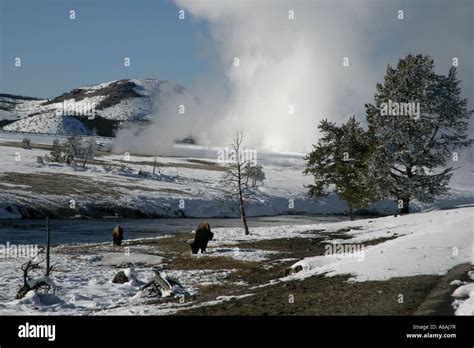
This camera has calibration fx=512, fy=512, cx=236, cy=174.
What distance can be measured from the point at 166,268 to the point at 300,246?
10319 millimetres

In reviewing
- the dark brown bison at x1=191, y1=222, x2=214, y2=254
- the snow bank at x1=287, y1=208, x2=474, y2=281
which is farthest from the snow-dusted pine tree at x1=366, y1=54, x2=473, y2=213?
the dark brown bison at x1=191, y1=222, x2=214, y2=254

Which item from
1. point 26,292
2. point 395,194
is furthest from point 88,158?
point 26,292

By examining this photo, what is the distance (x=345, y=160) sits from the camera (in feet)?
158

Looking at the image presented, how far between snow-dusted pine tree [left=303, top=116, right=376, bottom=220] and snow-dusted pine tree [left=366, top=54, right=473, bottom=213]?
14.0ft

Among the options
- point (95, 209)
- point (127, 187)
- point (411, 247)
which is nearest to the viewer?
point (411, 247)

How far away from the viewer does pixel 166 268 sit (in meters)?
27.2

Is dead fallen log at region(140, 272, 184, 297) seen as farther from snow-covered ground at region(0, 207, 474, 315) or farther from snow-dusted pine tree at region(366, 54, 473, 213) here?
snow-dusted pine tree at region(366, 54, 473, 213)

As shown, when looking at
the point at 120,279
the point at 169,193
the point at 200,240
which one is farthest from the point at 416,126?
the point at 169,193

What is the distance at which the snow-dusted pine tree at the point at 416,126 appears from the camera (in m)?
39.0

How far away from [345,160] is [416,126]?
9.67 meters

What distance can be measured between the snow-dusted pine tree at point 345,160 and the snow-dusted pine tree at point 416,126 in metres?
4.27

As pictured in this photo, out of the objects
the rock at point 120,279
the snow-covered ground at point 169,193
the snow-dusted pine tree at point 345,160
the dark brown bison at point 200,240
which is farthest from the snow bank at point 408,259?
the snow-covered ground at point 169,193

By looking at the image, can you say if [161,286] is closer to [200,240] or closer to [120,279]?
[120,279]
